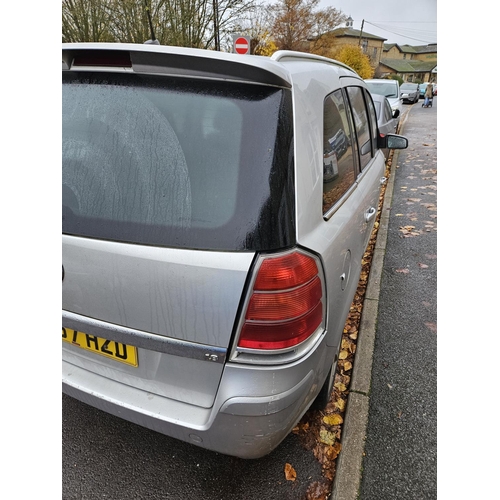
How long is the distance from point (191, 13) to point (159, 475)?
14.3 m

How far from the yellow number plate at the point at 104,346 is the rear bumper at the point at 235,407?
4.9 inches

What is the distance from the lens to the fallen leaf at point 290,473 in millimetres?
1792

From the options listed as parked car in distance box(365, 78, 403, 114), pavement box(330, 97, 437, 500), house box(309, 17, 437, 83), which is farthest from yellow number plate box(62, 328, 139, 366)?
house box(309, 17, 437, 83)

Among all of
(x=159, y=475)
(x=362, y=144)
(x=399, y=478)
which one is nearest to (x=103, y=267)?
(x=159, y=475)

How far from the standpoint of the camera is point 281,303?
1258mm

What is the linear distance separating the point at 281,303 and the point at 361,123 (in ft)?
6.38

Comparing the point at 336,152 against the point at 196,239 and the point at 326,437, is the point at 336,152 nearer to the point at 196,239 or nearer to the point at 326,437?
the point at 196,239

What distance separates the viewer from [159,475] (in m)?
1.79

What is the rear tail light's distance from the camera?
1.23 m

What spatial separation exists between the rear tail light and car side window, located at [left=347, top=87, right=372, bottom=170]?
150 cm

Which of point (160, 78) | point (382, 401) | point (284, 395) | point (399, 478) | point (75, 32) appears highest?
point (75, 32)

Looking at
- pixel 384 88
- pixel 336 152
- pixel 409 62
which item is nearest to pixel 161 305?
pixel 336 152

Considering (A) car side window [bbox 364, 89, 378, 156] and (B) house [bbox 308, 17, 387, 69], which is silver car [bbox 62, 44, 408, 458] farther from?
(B) house [bbox 308, 17, 387, 69]

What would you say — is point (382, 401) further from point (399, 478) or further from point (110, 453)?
point (110, 453)
